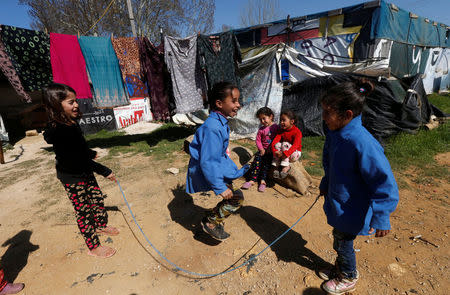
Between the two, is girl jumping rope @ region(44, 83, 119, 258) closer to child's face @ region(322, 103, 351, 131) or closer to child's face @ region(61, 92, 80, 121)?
child's face @ region(61, 92, 80, 121)

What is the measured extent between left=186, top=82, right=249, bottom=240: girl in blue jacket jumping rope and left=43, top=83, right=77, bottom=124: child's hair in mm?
1173

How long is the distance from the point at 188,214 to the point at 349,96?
2503mm

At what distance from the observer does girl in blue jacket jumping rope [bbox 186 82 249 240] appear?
73.5 inches

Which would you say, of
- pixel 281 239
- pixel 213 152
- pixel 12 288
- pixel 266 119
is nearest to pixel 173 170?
pixel 266 119

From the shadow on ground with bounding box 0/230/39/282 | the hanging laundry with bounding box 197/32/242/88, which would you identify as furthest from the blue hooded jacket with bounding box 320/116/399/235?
the hanging laundry with bounding box 197/32/242/88

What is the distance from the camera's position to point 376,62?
600cm

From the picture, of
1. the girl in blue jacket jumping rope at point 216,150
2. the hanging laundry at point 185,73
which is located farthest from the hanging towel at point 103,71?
the girl in blue jacket jumping rope at point 216,150

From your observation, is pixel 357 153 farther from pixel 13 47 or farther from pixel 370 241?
pixel 13 47

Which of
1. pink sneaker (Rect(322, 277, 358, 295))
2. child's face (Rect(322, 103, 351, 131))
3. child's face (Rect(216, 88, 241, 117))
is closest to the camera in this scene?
child's face (Rect(322, 103, 351, 131))

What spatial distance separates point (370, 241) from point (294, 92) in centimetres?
496

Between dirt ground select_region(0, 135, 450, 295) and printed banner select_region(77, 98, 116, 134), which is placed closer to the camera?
dirt ground select_region(0, 135, 450, 295)

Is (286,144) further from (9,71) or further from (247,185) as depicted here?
(9,71)

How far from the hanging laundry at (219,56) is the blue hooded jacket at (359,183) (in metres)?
4.21

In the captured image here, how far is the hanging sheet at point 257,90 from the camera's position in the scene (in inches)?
257
